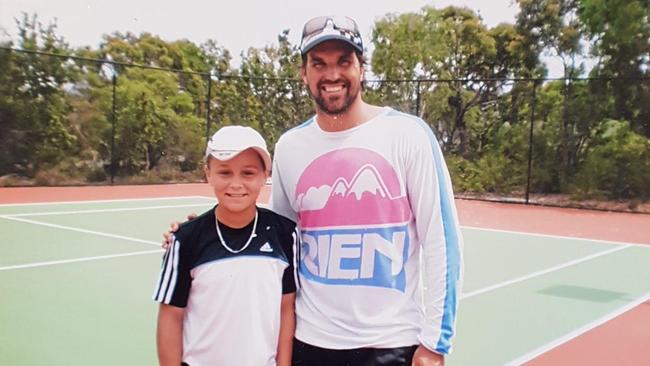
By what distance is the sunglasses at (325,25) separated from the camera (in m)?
2.02

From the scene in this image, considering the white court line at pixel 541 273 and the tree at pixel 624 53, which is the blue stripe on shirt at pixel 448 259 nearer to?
the white court line at pixel 541 273

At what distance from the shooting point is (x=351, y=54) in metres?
2.05

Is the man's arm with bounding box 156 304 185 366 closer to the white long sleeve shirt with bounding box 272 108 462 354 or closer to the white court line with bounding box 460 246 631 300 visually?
the white long sleeve shirt with bounding box 272 108 462 354

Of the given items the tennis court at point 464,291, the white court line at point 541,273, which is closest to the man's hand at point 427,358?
the tennis court at point 464,291

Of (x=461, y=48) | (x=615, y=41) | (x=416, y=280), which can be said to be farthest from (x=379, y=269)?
(x=461, y=48)

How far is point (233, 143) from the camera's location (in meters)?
2.04

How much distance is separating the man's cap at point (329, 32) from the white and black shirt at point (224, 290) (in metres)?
0.59

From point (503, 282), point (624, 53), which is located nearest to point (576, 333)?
point (503, 282)

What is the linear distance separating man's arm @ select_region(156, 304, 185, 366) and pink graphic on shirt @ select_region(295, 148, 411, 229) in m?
0.48

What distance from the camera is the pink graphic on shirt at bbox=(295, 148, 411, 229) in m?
1.97

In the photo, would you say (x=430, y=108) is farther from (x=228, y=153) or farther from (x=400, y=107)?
(x=228, y=153)

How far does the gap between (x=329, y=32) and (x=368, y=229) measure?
0.58m

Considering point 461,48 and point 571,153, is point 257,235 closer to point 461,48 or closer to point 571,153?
point 571,153

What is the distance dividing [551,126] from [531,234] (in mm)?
6725
